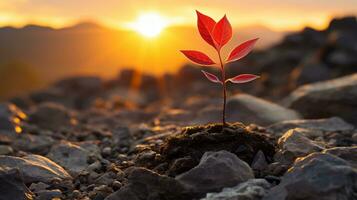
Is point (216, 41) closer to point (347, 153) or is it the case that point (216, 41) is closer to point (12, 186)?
→ point (347, 153)

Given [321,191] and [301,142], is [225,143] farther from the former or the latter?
[321,191]

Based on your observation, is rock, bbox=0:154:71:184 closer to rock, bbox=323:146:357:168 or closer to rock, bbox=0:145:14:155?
rock, bbox=0:145:14:155

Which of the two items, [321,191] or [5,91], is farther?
[5,91]

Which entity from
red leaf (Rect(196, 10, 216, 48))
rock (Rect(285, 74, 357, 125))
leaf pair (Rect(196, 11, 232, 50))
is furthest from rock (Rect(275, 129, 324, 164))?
rock (Rect(285, 74, 357, 125))

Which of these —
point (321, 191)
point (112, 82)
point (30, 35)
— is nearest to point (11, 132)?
point (321, 191)

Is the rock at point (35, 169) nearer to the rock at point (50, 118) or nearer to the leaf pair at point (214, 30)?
the leaf pair at point (214, 30)
